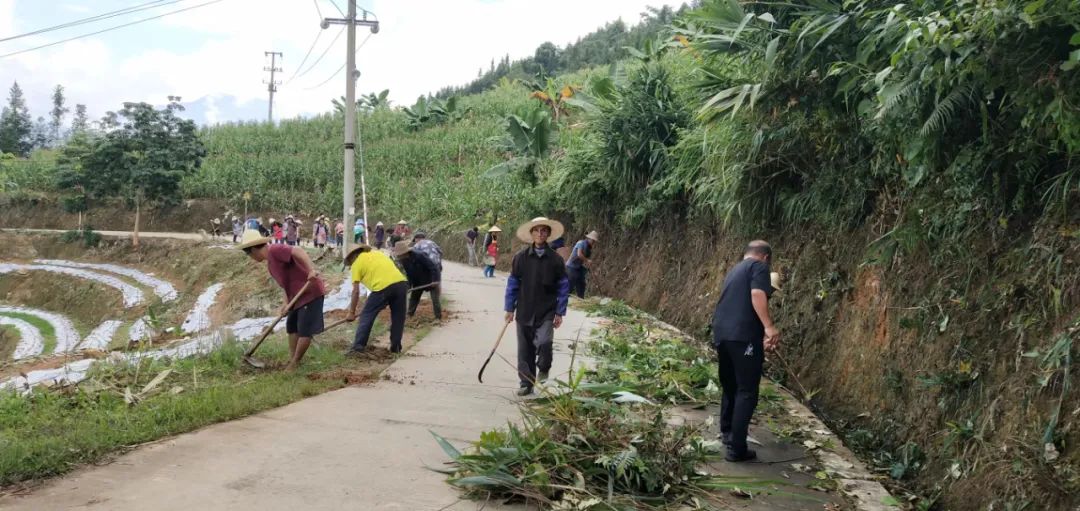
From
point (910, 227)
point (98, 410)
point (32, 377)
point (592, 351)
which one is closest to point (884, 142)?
point (910, 227)

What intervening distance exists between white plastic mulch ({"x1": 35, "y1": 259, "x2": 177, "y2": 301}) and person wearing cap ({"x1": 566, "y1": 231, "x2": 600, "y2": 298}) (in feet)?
54.7

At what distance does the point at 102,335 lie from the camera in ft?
71.1

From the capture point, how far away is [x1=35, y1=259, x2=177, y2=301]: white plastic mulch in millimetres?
27891

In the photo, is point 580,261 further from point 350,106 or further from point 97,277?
point 97,277

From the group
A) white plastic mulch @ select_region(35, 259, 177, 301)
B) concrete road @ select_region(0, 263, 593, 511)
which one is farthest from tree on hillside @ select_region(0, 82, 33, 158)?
concrete road @ select_region(0, 263, 593, 511)

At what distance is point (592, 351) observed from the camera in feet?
31.4

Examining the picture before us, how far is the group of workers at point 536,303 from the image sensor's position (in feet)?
18.2

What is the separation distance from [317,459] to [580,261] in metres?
10.2

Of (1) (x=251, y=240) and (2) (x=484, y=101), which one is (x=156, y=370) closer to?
(1) (x=251, y=240)

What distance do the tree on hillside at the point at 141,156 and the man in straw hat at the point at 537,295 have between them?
104 ft

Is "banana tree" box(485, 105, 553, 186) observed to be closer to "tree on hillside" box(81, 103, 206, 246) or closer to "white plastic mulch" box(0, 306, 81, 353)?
"white plastic mulch" box(0, 306, 81, 353)

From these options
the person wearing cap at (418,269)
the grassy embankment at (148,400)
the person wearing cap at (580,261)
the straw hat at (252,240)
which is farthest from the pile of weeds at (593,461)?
the person wearing cap at (580,261)

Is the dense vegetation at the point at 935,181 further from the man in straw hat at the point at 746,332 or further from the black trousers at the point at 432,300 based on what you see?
the black trousers at the point at 432,300

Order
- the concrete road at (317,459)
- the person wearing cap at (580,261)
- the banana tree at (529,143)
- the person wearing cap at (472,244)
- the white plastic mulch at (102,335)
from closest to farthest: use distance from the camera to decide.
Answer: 1. the concrete road at (317,459)
2. the person wearing cap at (580,261)
3. the white plastic mulch at (102,335)
4. the banana tree at (529,143)
5. the person wearing cap at (472,244)
